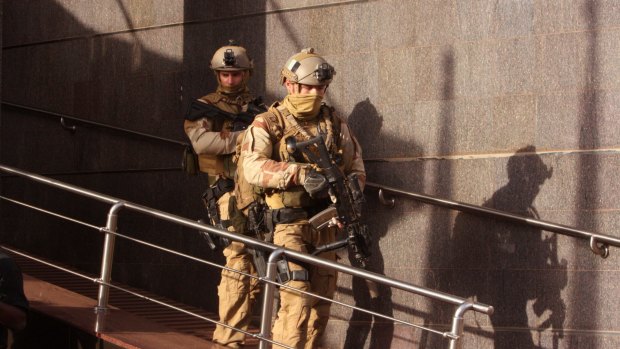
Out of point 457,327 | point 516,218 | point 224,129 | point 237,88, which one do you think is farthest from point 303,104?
point 457,327

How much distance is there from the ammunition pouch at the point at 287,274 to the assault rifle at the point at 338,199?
0.87ft

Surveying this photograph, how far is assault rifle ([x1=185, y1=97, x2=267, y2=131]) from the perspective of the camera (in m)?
7.81

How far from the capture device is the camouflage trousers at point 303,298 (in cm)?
646

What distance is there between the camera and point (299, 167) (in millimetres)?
6617

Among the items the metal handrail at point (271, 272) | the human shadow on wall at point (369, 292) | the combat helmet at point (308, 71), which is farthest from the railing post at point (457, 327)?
the human shadow on wall at point (369, 292)

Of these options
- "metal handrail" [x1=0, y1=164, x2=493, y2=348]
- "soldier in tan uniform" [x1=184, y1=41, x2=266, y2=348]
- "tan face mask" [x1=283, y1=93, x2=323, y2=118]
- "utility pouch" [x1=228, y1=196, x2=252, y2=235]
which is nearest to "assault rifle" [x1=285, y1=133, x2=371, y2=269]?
"tan face mask" [x1=283, y1=93, x2=323, y2=118]

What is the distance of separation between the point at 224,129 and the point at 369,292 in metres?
1.54

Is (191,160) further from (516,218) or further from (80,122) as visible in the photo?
(516,218)

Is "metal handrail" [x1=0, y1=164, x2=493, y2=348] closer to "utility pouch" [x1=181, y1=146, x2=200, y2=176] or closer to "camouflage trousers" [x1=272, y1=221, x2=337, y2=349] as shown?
"camouflage trousers" [x1=272, y1=221, x2=337, y2=349]

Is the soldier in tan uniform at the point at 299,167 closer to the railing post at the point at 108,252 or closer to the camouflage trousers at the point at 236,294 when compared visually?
the camouflage trousers at the point at 236,294

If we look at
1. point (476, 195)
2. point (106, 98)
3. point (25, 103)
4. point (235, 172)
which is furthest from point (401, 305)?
point (25, 103)

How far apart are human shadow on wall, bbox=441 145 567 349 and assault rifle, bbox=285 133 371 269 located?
0.96 meters

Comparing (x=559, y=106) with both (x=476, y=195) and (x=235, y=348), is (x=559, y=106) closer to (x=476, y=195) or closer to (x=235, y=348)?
(x=476, y=195)

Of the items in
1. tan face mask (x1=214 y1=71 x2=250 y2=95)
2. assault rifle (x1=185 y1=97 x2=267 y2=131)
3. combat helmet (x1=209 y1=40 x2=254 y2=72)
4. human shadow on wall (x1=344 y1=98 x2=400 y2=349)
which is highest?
combat helmet (x1=209 y1=40 x2=254 y2=72)
